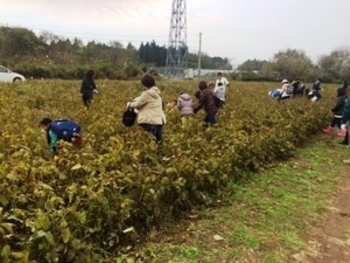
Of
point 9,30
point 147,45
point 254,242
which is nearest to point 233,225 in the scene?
point 254,242

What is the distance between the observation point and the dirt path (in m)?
4.32

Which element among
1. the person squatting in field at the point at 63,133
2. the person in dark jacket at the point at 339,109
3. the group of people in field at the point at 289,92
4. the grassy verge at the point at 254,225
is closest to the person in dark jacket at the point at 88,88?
the person squatting in field at the point at 63,133

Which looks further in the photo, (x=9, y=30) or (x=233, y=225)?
(x=9, y=30)

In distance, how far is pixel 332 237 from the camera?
16.0 ft

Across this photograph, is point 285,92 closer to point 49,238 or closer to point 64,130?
point 64,130

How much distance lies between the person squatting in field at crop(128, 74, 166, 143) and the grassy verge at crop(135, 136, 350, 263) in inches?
63.2

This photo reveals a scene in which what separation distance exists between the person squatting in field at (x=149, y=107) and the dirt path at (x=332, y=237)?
266cm

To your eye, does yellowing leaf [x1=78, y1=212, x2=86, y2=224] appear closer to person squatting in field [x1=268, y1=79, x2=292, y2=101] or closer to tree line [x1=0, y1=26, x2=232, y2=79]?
person squatting in field [x1=268, y1=79, x2=292, y2=101]

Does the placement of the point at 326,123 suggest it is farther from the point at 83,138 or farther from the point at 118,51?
the point at 118,51

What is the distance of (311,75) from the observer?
53844 millimetres

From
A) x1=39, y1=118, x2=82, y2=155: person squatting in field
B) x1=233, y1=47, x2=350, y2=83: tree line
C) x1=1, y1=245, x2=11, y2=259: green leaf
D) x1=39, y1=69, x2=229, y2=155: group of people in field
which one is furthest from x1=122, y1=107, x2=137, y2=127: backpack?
x1=233, y1=47, x2=350, y2=83: tree line

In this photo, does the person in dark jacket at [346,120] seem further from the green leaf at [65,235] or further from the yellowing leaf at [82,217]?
the green leaf at [65,235]

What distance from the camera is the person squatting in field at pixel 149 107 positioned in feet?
20.5

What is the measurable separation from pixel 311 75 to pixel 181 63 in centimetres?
1743
